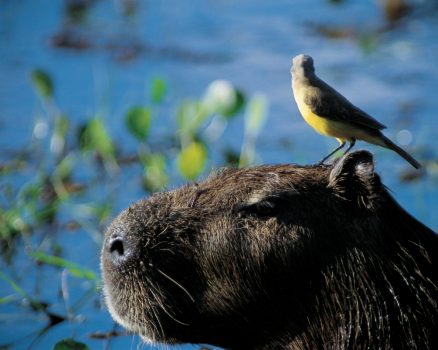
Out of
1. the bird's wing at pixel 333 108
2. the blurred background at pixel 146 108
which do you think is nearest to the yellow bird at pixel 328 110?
the bird's wing at pixel 333 108

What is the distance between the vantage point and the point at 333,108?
505 centimetres

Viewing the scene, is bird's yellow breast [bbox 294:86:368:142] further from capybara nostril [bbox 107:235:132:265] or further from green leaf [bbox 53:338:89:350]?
green leaf [bbox 53:338:89:350]

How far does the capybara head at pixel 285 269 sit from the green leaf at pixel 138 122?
268cm

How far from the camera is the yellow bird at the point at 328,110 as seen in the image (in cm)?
505

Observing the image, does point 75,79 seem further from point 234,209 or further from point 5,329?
point 234,209

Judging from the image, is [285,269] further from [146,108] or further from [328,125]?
[146,108]

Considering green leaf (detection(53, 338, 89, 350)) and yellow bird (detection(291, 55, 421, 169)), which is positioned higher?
yellow bird (detection(291, 55, 421, 169))

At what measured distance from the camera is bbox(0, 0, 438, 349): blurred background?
22.9 ft

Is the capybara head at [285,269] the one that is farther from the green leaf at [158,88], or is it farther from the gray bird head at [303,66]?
the green leaf at [158,88]

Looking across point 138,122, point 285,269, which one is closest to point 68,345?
point 285,269

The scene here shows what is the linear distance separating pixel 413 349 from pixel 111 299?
115cm

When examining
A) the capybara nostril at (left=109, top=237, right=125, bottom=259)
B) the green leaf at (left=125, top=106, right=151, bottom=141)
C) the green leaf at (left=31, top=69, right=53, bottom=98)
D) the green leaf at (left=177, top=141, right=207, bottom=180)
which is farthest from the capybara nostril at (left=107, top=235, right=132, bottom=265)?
the green leaf at (left=31, top=69, right=53, bottom=98)

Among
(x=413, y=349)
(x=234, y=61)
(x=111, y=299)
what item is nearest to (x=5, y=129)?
(x=234, y=61)

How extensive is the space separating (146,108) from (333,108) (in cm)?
261
